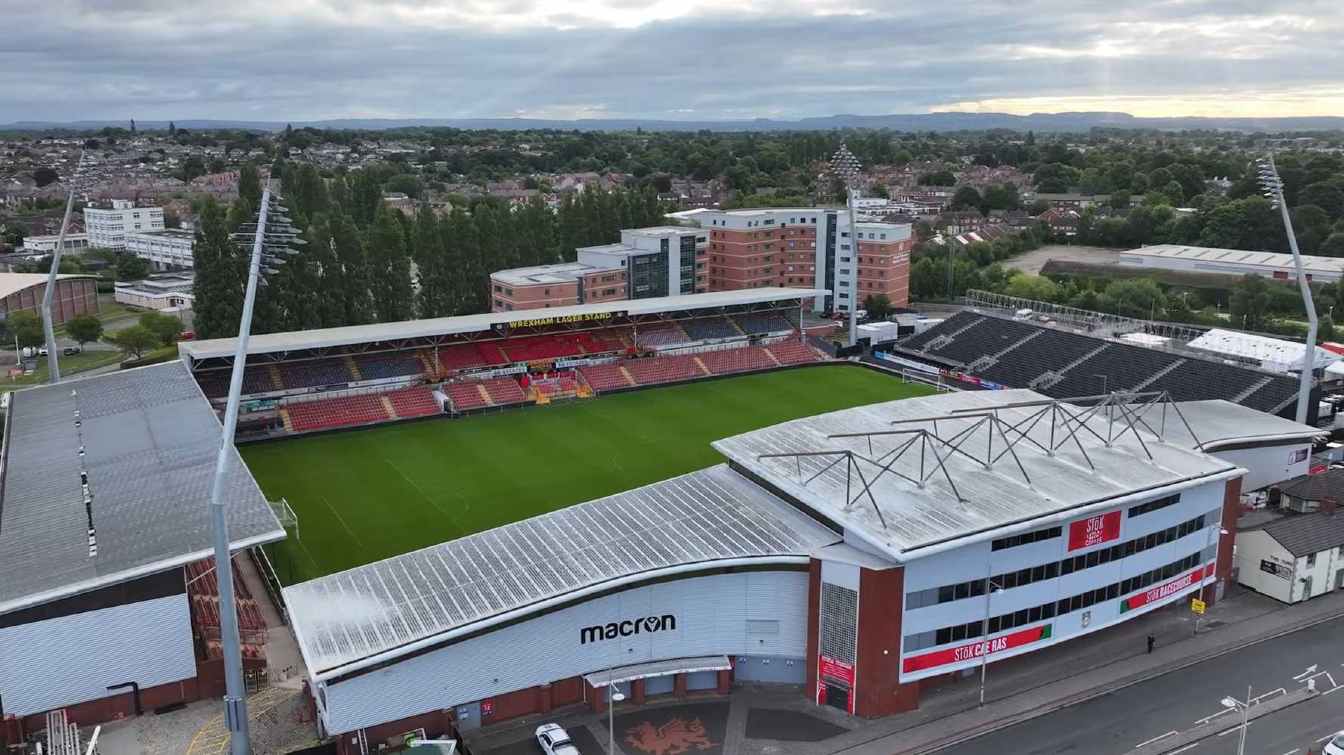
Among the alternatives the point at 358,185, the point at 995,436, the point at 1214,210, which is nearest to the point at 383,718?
the point at 995,436

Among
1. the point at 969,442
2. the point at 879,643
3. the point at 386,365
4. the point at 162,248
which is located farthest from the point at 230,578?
the point at 162,248

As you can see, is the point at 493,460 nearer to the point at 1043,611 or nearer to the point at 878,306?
the point at 1043,611

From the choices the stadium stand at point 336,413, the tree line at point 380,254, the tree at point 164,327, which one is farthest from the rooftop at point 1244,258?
the tree at point 164,327

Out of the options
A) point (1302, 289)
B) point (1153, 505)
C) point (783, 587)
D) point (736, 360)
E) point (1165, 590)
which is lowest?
point (1165, 590)

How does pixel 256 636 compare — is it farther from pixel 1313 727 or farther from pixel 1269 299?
pixel 1269 299

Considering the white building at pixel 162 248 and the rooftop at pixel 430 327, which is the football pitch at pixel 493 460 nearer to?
the rooftop at pixel 430 327

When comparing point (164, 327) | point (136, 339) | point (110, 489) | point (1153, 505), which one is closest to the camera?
point (1153, 505)

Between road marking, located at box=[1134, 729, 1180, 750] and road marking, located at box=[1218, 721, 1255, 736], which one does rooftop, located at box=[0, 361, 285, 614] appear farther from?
road marking, located at box=[1218, 721, 1255, 736]
